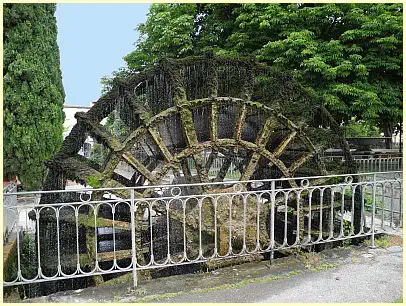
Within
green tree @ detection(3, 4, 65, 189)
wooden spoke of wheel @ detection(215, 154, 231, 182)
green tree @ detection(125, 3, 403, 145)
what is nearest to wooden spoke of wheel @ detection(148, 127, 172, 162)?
wooden spoke of wheel @ detection(215, 154, 231, 182)

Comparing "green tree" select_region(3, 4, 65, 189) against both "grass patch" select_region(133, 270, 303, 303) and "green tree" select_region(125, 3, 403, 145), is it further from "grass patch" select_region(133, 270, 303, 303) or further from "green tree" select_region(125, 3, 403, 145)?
"grass patch" select_region(133, 270, 303, 303)

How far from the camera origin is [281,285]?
3873 mm

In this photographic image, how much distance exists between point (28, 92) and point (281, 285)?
8.54 meters

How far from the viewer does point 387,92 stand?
10547 millimetres

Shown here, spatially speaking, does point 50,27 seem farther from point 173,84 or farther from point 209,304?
point 209,304

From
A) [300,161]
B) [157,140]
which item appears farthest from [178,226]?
[300,161]

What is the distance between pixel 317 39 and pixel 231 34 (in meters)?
2.59

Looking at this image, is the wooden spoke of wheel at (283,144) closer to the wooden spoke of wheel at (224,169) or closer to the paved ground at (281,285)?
the wooden spoke of wheel at (224,169)

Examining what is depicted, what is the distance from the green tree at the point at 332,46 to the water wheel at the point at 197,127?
330 cm

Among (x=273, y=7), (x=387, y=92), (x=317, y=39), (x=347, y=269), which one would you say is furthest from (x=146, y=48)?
(x=347, y=269)

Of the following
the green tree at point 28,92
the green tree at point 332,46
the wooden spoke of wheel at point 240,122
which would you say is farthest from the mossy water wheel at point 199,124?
the green tree at point 28,92

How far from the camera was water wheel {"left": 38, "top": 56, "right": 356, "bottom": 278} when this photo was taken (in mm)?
5578

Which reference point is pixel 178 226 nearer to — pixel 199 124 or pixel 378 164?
pixel 199 124

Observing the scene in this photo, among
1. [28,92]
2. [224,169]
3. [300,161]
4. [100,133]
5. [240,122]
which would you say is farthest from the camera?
[28,92]
